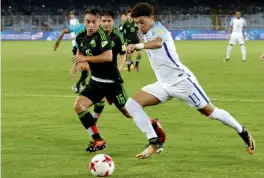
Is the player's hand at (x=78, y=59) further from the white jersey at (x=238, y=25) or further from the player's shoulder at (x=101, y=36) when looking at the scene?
the white jersey at (x=238, y=25)

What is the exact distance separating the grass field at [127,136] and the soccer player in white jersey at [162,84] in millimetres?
520

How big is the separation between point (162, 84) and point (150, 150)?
104 centimetres

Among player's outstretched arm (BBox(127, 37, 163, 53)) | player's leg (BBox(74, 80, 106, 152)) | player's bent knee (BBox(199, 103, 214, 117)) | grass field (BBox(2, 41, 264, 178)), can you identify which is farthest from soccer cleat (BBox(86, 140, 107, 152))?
player's outstretched arm (BBox(127, 37, 163, 53))

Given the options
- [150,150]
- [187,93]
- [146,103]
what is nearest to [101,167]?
[150,150]

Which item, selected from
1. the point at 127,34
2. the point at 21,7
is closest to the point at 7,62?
the point at 127,34

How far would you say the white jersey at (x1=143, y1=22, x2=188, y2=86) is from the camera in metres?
9.50

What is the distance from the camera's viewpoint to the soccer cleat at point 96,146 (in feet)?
34.0

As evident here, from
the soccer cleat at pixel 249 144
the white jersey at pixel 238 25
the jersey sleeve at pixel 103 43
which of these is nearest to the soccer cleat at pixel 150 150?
the soccer cleat at pixel 249 144

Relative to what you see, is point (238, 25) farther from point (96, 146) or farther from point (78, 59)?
point (78, 59)

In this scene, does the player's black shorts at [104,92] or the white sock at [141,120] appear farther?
the player's black shorts at [104,92]

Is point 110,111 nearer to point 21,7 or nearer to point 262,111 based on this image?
point 262,111

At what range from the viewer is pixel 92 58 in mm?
10117

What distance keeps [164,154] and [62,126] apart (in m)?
3.61

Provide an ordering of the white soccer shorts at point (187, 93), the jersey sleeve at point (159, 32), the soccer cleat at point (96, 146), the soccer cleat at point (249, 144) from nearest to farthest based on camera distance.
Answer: the jersey sleeve at point (159, 32) → the white soccer shorts at point (187, 93) → the soccer cleat at point (249, 144) → the soccer cleat at point (96, 146)
